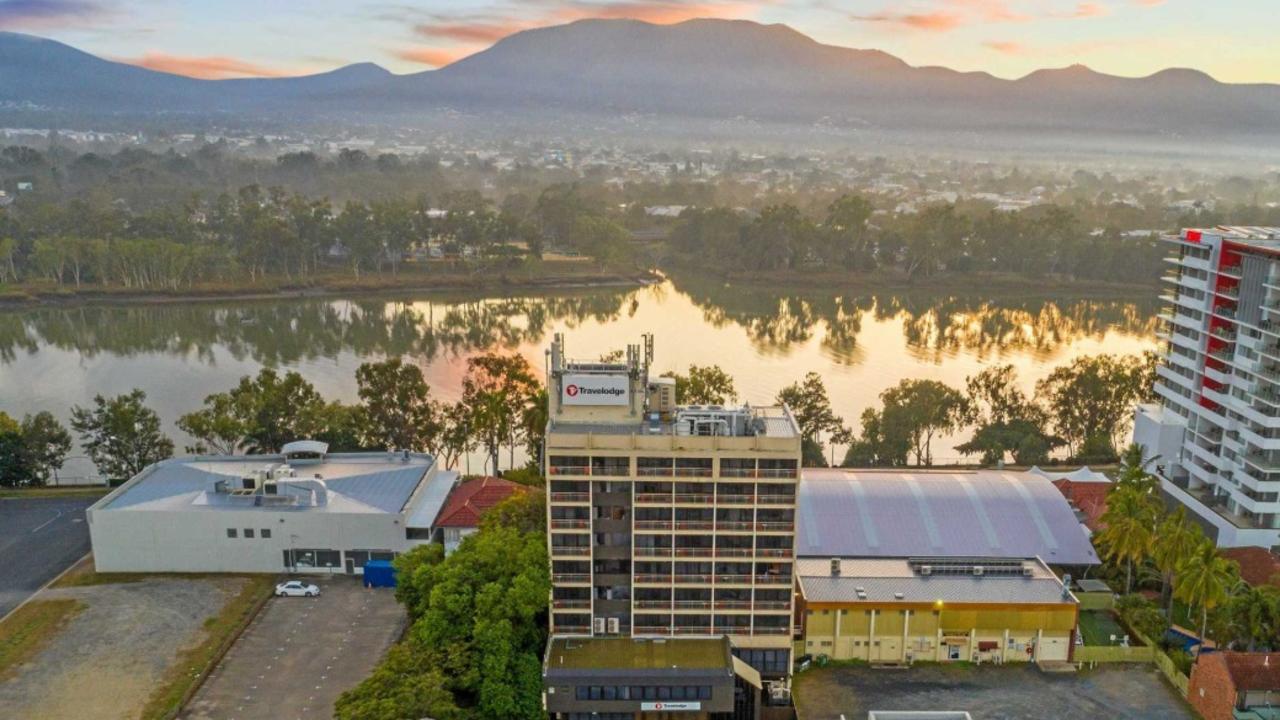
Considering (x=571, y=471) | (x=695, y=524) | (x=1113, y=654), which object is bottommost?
(x=1113, y=654)

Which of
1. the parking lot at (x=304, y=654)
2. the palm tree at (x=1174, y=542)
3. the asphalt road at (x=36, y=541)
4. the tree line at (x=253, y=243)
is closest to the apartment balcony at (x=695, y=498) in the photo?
the parking lot at (x=304, y=654)

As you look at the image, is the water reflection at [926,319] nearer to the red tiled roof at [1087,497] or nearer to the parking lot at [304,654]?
the red tiled roof at [1087,497]

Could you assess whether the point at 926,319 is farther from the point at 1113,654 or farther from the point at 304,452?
the point at 304,452

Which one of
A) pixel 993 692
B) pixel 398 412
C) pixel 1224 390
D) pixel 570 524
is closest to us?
pixel 570 524

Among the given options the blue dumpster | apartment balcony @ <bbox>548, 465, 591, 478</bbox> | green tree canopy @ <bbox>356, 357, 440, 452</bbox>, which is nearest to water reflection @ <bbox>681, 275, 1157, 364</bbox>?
green tree canopy @ <bbox>356, 357, 440, 452</bbox>

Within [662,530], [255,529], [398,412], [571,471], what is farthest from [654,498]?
[398,412]

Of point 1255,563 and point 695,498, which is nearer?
point 695,498

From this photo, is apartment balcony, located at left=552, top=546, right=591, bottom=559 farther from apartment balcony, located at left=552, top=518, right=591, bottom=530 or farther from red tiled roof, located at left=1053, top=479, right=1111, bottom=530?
red tiled roof, located at left=1053, top=479, right=1111, bottom=530

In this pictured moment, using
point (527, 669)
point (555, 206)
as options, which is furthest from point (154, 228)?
point (527, 669)

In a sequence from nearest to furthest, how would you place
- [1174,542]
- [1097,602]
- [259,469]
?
[1174,542] → [1097,602] → [259,469]
